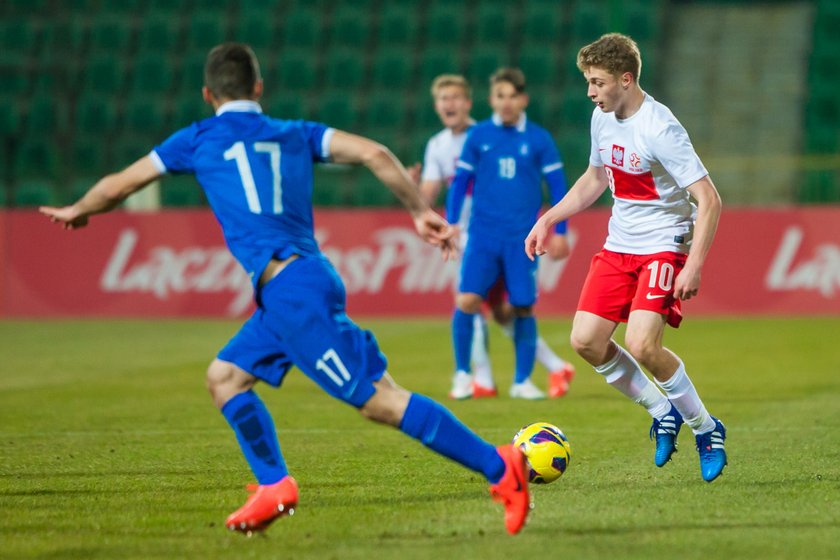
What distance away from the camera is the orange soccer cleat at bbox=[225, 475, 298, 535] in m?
4.87

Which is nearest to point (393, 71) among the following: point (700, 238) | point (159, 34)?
point (159, 34)

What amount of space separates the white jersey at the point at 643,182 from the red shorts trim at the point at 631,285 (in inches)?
2.1

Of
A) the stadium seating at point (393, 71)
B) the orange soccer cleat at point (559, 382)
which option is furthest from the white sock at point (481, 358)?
the stadium seating at point (393, 71)

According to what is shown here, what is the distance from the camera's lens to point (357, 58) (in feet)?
83.7

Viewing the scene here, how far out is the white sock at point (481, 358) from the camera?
10.2 m

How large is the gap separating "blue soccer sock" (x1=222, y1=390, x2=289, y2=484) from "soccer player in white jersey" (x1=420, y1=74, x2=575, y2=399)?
482 cm

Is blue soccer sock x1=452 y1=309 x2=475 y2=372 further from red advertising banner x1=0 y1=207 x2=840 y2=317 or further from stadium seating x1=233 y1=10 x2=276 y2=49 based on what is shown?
stadium seating x1=233 y1=10 x2=276 y2=49

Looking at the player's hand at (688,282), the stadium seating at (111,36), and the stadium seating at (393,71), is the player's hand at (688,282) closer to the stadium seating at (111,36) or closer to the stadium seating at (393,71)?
the stadium seating at (393,71)

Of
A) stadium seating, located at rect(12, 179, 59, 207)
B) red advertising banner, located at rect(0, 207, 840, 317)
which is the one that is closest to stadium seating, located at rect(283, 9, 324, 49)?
stadium seating, located at rect(12, 179, 59, 207)

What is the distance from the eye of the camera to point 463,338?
1004 cm

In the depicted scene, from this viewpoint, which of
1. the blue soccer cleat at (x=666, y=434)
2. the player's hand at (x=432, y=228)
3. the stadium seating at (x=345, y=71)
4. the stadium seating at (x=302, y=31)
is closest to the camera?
the player's hand at (x=432, y=228)

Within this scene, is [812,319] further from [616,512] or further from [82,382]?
[616,512]

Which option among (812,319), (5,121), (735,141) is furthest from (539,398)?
(5,121)

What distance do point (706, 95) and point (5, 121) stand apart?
1267 cm
